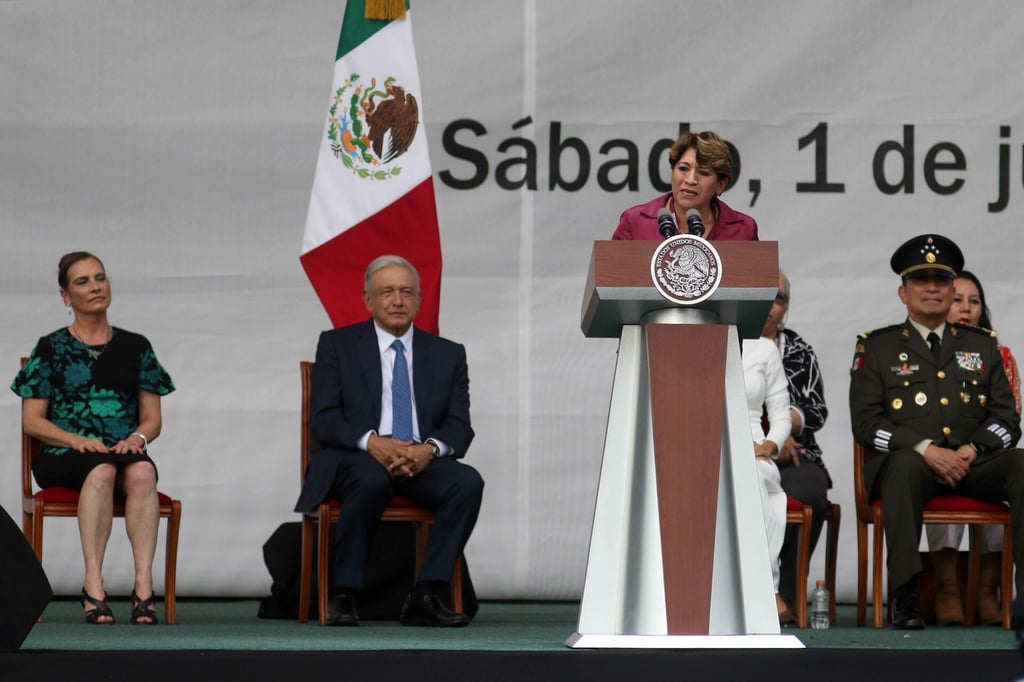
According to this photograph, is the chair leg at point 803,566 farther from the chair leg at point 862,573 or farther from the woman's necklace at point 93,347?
the woman's necklace at point 93,347

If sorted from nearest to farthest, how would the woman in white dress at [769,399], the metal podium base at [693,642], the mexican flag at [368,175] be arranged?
the metal podium base at [693,642]
the woman in white dress at [769,399]
the mexican flag at [368,175]

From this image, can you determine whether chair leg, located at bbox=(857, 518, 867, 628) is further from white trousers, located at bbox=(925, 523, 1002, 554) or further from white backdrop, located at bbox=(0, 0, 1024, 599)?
white backdrop, located at bbox=(0, 0, 1024, 599)

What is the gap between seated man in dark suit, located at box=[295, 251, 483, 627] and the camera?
182 inches

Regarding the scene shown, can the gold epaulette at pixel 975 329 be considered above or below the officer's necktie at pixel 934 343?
above

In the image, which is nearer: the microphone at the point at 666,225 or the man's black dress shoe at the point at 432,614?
the microphone at the point at 666,225

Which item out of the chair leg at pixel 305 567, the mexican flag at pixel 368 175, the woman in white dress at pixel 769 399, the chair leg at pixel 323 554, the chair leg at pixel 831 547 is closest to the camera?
the chair leg at pixel 323 554

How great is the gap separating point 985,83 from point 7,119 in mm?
3587

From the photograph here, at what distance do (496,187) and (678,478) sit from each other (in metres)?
2.78

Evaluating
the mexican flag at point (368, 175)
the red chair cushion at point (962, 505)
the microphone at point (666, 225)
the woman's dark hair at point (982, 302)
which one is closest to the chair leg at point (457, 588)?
the mexican flag at point (368, 175)

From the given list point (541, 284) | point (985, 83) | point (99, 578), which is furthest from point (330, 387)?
point (985, 83)

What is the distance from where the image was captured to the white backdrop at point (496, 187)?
582 centimetres

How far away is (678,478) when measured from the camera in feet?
10.7

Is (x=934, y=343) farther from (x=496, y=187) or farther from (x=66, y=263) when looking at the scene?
(x=66, y=263)

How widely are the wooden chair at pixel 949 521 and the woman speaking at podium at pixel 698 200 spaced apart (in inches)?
59.1
